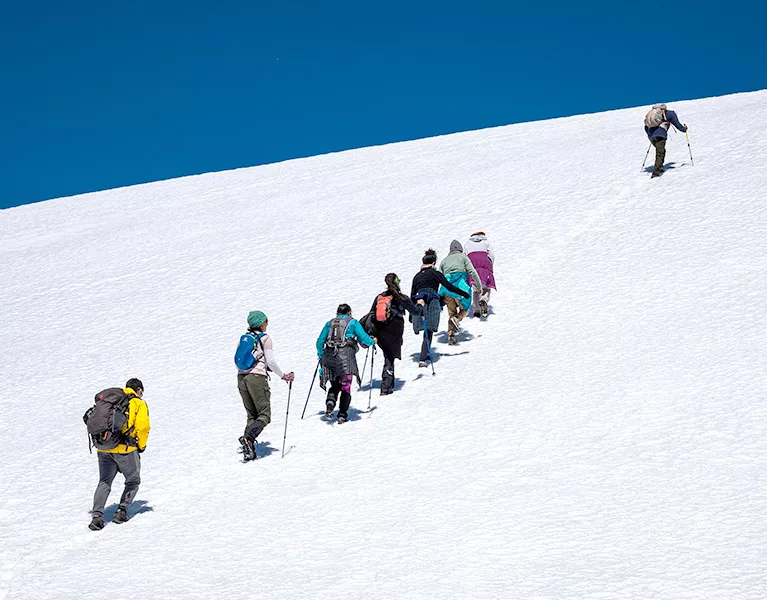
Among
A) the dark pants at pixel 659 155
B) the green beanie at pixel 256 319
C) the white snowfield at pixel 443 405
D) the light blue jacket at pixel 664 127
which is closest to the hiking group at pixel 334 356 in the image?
the green beanie at pixel 256 319

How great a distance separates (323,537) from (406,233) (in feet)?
41.3

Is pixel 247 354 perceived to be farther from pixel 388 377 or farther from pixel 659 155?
pixel 659 155

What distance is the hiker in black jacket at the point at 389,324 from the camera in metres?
10.5

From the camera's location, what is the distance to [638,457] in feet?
24.8

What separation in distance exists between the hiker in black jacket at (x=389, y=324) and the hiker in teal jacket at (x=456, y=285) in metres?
1.49

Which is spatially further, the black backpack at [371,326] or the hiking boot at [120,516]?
the black backpack at [371,326]

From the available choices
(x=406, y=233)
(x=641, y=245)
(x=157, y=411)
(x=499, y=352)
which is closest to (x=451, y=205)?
(x=406, y=233)

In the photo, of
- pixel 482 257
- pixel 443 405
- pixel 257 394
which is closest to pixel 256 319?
pixel 257 394

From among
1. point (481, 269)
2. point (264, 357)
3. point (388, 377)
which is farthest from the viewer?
point (481, 269)

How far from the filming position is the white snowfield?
20.7 feet

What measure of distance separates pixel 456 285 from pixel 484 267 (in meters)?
1.30

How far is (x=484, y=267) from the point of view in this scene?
43.7ft

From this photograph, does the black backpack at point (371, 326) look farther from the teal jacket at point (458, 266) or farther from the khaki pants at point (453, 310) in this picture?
the teal jacket at point (458, 266)

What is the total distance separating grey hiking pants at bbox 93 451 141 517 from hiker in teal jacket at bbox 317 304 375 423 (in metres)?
2.62
